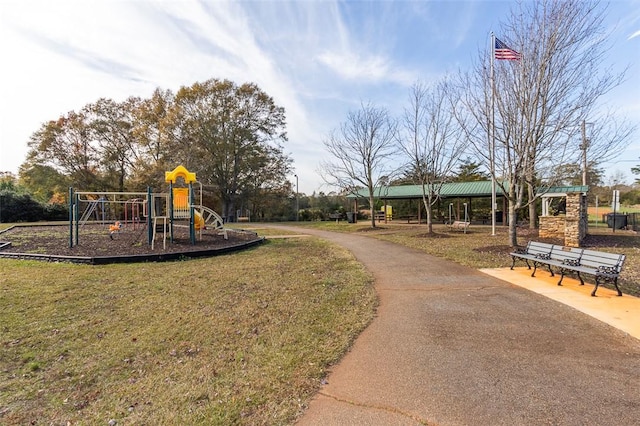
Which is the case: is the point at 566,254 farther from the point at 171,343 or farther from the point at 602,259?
the point at 171,343

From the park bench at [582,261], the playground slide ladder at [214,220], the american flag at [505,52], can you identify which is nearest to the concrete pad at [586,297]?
the park bench at [582,261]

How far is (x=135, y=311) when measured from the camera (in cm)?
499

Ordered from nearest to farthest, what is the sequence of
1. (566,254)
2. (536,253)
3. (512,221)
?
(566,254), (536,253), (512,221)

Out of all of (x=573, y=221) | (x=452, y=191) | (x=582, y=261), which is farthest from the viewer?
(x=452, y=191)

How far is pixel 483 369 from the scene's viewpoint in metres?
3.21

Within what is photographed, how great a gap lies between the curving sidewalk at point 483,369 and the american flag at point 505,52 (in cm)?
830

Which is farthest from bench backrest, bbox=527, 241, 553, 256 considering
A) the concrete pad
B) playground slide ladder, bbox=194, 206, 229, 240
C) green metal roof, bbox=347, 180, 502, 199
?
green metal roof, bbox=347, 180, 502, 199

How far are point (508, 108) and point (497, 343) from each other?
29.4 feet

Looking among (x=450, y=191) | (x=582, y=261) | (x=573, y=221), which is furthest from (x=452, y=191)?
(x=582, y=261)

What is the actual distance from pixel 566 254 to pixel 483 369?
203 inches

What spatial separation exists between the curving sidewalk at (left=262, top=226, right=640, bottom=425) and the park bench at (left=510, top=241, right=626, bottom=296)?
1.25 meters

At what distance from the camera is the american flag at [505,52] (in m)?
10.3

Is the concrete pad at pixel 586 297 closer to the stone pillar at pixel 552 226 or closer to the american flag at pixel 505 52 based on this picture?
the american flag at pixel 505 52

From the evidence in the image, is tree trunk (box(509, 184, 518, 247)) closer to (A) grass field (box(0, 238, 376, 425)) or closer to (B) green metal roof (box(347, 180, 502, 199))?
(A) grass field (box(0, 238, 376, 425))
